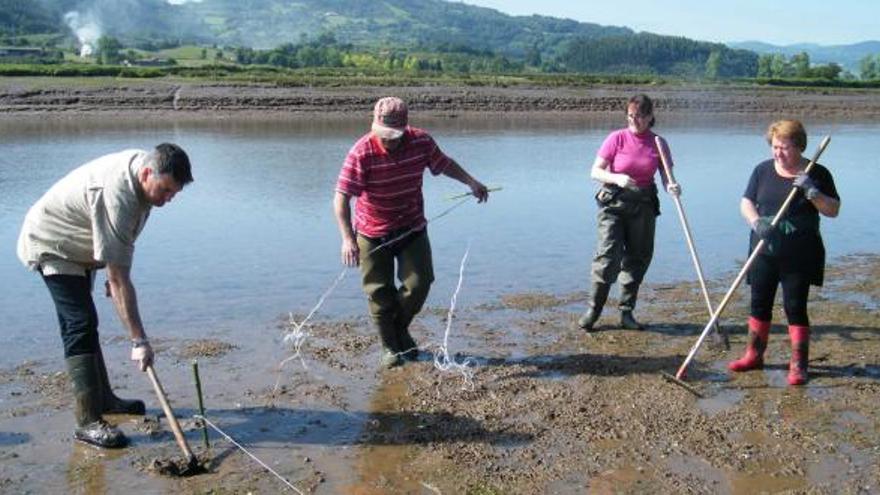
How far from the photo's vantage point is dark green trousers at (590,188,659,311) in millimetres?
7801

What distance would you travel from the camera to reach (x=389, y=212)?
6.96 meters

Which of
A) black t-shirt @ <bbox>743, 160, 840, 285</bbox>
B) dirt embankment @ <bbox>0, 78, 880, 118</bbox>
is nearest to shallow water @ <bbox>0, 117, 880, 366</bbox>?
black t-shirt @ <bbox>743, 160, 840, 285</bbox>

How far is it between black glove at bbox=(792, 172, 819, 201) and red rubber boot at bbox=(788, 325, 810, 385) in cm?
97

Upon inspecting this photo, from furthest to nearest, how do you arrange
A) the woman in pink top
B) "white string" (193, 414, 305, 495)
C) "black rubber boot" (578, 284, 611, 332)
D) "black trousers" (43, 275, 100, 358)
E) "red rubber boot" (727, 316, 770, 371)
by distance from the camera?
"black rubber boot" (578, 284, 611, 332)
the woman in pink top
"red rubber boot" (727, 316, 770, 371)
"black trousers" (43, 275, 100, 358)
"white string" (193, 414, 305, 495)

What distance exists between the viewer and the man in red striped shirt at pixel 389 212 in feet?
22.2

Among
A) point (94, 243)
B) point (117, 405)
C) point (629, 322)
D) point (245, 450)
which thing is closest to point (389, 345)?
point (245, 450)

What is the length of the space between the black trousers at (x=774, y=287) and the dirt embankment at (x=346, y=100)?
1100 inches

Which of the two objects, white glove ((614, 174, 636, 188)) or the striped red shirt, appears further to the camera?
white glove ((614, 174, 636, 188))

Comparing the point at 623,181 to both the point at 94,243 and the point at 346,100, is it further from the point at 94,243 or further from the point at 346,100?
the point at 346,100

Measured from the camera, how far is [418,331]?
8086mm

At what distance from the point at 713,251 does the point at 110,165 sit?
808cm

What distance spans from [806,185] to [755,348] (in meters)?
1.33

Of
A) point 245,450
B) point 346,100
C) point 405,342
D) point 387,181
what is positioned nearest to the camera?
point 245,450

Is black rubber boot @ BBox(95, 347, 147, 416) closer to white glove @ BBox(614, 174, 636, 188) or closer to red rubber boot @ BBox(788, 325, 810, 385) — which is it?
white glove @ BBox(614, 174, 636, 188)
